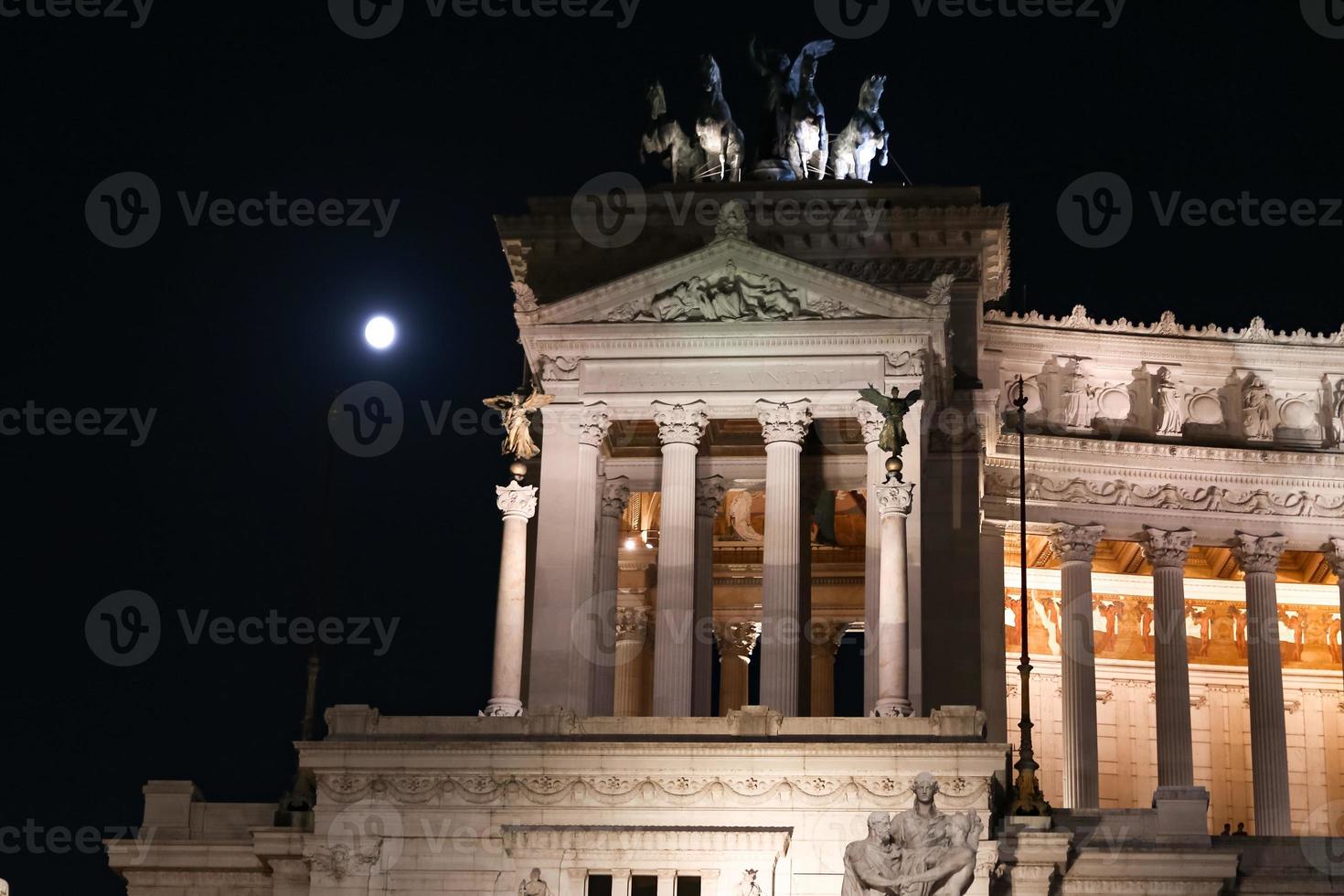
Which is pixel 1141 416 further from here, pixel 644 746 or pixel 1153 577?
pixel 644 746

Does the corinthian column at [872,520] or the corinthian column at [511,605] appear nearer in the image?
the corinthian column at [511,605]

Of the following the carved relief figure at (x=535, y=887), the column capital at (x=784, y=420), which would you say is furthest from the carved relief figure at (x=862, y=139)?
the carved relief figure at (x=535, y=887)

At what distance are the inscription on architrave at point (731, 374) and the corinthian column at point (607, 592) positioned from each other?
180 inches

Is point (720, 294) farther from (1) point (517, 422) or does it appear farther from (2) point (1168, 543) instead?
(2) point (1168, 543)

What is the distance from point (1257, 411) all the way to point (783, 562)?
75.0 feet

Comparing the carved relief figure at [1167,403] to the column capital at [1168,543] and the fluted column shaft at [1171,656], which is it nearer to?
the column capital at [1168,543]

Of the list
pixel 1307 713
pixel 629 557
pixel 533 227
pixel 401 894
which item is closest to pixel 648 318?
pixel 533 227

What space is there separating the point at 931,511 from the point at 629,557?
13181 millimetres

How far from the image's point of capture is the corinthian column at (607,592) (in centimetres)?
6831

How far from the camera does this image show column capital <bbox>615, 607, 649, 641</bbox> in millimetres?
82125

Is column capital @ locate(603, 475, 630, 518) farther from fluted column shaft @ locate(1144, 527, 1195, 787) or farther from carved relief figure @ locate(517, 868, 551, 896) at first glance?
carved relief figure @ locate(517, 868, 551, 896)

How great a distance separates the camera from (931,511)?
241ft

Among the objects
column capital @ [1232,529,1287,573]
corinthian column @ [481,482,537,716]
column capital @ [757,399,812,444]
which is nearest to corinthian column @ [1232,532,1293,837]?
column capital @ [1232,529,1287,573]

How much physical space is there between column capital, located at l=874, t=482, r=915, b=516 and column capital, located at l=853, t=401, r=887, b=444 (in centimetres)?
439
